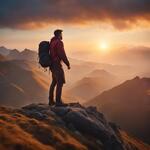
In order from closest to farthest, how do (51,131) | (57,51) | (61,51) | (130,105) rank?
1. (51,131)
2. (61,51)
3. (57,51)
4. (130,105)

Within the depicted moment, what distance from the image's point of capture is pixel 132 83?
19225 centimetres

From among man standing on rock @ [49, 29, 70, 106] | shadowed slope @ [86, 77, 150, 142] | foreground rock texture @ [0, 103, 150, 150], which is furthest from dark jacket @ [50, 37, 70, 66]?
shadowed slope @ [86, 77, 150, 142]

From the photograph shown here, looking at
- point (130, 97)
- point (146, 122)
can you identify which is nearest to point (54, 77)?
point (146, 122)

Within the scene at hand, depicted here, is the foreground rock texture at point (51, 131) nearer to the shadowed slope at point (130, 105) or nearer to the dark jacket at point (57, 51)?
the dark jacket at point (57, 51)

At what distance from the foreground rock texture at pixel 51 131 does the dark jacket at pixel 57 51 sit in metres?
4.40

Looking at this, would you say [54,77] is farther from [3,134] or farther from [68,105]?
[3,134]

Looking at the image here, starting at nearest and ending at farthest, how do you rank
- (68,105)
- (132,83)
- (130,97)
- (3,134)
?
(3,134) < (68,105) < (130,97) < (132,83)

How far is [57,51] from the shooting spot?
23.5 meters

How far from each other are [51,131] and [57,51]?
242 inches

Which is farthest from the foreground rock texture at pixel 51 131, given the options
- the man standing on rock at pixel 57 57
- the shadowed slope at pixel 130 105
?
the shadowed slope at pixel 130 105

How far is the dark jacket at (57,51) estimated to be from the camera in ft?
76.6

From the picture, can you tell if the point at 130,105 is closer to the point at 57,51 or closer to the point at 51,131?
the point at 57,51

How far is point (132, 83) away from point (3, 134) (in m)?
178

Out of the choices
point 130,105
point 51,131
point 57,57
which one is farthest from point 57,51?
point 130,105
